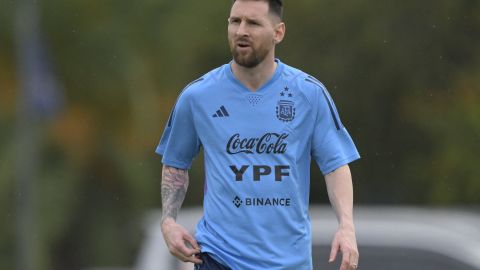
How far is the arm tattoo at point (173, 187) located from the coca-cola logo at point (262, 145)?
431mm

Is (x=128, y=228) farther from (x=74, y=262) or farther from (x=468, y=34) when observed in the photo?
(x=468, y=34)

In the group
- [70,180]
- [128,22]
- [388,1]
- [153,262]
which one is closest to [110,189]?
[70,180]

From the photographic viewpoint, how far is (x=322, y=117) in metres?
7.95

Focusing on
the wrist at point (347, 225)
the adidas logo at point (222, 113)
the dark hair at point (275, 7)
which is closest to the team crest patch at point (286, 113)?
the adidas logo at point (222, 113)

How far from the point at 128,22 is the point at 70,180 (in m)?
4.35

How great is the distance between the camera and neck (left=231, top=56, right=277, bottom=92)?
313 inches

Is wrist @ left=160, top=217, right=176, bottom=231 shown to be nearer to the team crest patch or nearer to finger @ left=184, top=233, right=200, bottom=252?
finger @ left=184, top=233, right=200, bottom=252

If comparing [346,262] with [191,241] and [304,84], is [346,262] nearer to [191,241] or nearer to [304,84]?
[191,241]

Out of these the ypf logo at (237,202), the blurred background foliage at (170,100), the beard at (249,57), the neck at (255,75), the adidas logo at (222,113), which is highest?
the beard at (249,57)

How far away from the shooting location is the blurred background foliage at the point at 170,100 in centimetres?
2530

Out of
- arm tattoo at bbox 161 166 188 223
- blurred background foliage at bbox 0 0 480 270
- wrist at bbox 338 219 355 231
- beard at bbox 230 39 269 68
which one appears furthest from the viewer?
blurred background foliage at bbox 0 0 480 270

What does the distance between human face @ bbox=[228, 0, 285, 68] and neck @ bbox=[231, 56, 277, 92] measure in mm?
Answer: 47

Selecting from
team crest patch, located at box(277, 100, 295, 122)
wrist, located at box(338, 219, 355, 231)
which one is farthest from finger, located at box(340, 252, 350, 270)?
team crest patch, located at box(277, 100, 295, 122)

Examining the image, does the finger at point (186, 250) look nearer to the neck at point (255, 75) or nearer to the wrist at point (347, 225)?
the wrist at point (347, 225)
